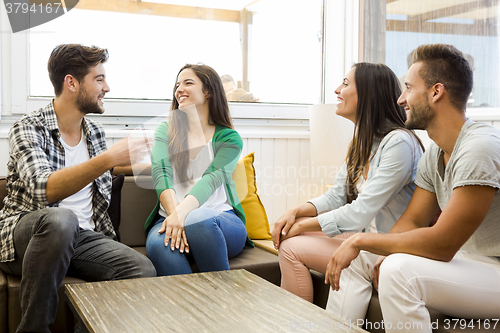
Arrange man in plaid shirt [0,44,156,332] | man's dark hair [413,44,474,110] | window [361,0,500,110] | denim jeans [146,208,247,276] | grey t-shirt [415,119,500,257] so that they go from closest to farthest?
grey t-shirt [415,119,500,257], man's dark hair [413,44,474,110], man in plaid shirt [0,44,156,332], denim jeans [146,208,247,276], window [361,0,500,110]

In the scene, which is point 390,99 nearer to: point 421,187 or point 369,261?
point 421,187

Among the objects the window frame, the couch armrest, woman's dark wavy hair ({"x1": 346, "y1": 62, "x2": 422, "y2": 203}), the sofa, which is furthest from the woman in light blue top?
the window frame

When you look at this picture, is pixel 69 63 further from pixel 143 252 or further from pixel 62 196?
pixel 143 252

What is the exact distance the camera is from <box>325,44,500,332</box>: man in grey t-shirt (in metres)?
1.09

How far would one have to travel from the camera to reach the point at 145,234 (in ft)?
6.58

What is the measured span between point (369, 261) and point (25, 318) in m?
1.05

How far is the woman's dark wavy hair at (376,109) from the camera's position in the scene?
155cm

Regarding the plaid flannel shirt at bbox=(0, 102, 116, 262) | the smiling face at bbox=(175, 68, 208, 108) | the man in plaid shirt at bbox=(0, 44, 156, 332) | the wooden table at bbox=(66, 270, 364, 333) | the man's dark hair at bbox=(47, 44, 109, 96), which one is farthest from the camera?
the smiling face at bbox=(175, 68, 208, 108)

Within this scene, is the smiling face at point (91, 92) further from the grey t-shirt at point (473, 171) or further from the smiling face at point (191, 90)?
the grey t-shirt at point (473, 171)

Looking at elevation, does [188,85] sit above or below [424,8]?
below

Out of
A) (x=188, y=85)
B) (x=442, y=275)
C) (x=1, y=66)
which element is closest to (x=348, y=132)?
(x=188, y=85)

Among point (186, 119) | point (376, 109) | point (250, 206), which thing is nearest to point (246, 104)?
point (250, 206)

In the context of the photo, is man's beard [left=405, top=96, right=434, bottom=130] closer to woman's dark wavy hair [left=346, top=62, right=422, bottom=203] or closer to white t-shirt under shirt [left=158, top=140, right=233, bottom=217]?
woman's dark wavy hair [left=346, top=62, right=422, bottom=203]

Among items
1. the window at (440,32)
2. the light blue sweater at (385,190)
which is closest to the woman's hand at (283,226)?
the light blue sweater at (385,190)
